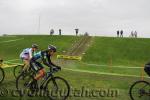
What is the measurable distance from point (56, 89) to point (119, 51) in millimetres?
49255

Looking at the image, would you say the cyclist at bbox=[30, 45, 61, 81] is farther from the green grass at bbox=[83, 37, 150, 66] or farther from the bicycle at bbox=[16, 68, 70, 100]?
the green grass at bbox=[83, 37, 150, 66]

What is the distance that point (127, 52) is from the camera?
6175 cm

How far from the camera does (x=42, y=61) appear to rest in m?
14.3

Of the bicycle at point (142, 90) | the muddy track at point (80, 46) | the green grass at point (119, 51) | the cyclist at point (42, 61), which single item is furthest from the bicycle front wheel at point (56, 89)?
the muddy track at point (80, 46)

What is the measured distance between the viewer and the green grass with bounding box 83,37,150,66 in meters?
54.2

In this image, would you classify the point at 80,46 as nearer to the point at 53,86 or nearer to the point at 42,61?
the point at 42,61

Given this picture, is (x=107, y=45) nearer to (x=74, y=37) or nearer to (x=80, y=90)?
(x=74, y=37)

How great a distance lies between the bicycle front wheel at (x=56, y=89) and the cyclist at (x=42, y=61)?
0.51 meters

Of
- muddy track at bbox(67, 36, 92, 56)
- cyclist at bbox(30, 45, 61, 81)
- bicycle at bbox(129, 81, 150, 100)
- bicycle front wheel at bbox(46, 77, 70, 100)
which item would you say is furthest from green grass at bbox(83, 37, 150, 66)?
bicycle front wheel at bbox(46, 77, 70, 100)

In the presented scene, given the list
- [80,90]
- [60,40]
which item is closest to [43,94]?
[80,90]

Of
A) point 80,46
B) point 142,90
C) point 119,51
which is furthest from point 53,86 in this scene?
point 80,46

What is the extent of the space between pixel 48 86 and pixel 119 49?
50843mm

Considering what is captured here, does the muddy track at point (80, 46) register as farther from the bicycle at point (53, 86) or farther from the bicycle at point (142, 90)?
the bicycle at point (142, 90)

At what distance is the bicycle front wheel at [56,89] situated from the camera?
13.7 meters
